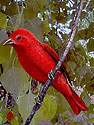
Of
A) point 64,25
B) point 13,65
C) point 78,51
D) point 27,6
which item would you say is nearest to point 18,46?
point 13,65

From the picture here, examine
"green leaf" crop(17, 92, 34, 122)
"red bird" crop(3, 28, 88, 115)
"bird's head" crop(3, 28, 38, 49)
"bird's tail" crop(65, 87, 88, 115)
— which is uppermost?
"bird's head" crop(3, 28, 38, 49)

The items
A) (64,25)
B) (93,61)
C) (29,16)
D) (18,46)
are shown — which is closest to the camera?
(18,46)

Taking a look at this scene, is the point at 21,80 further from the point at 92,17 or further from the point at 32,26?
the point at 92,17

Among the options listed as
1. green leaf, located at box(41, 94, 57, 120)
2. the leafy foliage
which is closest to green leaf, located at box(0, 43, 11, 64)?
the leafy foliage

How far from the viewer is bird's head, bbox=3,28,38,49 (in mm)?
299

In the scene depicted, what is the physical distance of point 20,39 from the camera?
316mm

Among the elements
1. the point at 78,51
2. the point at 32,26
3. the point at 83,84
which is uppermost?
the point at 32,26

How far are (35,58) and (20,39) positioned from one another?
45 millimetres

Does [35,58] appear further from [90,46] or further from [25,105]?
[90,46]

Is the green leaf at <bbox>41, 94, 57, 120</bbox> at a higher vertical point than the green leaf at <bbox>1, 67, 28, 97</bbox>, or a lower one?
lower

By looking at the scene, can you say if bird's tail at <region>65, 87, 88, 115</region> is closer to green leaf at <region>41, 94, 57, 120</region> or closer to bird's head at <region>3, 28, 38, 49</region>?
green leaf at <region>41, 94, 57, 120</region>

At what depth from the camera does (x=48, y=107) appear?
0.40 metres

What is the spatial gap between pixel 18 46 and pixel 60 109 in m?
0.24

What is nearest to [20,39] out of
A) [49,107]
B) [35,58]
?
[35,58]
